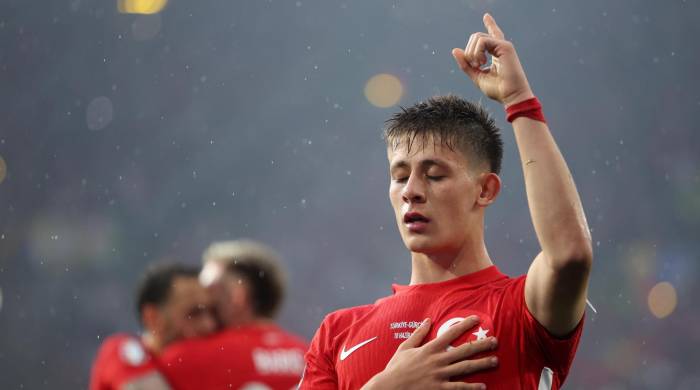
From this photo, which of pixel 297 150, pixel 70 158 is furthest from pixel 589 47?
pixel 70 158

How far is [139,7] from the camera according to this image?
839cm

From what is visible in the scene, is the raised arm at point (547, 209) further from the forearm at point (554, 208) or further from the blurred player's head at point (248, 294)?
the blurred player's head at point (248, 294)

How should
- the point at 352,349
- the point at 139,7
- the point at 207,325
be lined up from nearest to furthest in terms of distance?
the point at 352,349, the point at 207,325, the point at 139,7

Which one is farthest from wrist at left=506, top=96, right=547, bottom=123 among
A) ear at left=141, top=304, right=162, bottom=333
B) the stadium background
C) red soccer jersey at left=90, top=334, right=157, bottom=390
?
the stadium background

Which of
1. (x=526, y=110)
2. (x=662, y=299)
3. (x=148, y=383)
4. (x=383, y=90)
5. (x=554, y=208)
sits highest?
(x=383, y=90)

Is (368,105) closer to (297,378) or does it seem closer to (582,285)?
(297,378)

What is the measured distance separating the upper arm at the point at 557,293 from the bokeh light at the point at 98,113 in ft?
22.9

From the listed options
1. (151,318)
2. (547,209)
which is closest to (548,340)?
(547,209)

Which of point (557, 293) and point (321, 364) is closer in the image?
point (557, 293)

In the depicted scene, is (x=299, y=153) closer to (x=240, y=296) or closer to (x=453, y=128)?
(x=240, y=296)

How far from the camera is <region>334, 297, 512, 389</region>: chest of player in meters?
1.70

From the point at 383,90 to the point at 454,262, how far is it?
6.92m

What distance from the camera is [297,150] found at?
8.75m

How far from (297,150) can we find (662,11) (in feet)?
13.3
